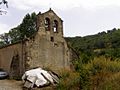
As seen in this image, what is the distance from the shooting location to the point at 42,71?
116 feet

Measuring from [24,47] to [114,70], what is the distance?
16.7 meters

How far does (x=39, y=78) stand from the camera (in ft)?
112

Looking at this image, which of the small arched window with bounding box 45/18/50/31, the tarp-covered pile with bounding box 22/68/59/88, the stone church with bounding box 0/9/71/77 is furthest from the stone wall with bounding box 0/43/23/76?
the tarp-covered pile with bounding box 22/68/59/88

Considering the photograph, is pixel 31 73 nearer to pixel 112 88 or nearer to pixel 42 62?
pixel 42 62

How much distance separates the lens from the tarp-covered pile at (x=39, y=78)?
3353cm

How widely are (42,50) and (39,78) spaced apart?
7424mm

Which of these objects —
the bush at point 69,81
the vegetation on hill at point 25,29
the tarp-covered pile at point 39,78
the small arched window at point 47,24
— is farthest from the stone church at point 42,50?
the vegetation on hill at point 25,29

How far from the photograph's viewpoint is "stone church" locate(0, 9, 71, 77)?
40.3 metres

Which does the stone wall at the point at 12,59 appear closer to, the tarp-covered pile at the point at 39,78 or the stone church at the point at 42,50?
the stone church at the point at 42,50

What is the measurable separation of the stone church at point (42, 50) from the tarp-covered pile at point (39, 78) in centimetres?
408

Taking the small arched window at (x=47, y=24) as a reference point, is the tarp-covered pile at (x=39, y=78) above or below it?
below

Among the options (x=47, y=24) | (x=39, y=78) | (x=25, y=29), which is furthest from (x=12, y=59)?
(x=25, y=29)

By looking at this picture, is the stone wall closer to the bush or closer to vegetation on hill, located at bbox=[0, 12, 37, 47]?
the bush

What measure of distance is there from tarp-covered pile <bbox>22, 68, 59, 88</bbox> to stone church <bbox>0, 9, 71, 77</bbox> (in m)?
4.08
